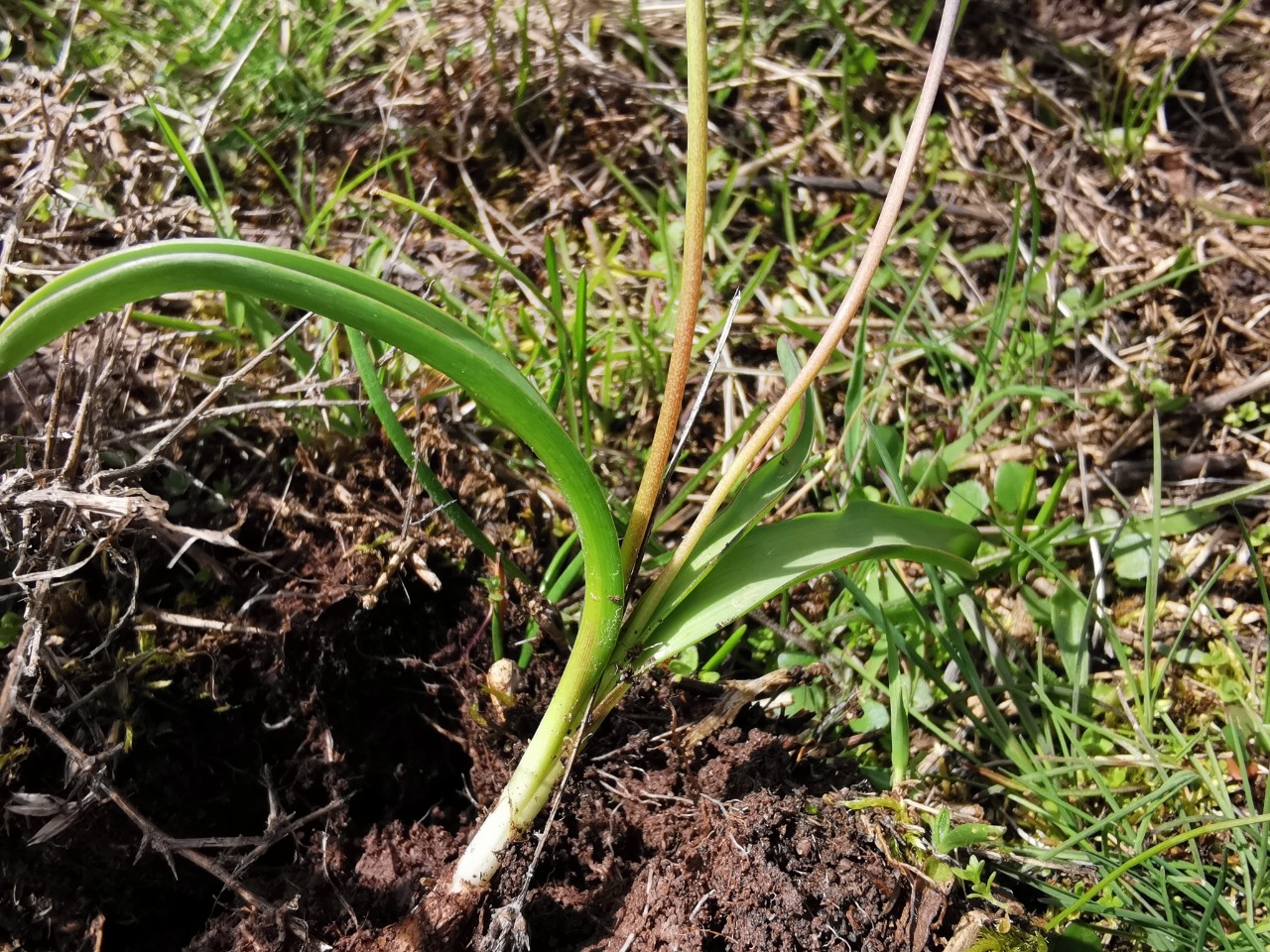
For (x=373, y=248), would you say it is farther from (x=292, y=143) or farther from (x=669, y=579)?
(x=669, y=579)

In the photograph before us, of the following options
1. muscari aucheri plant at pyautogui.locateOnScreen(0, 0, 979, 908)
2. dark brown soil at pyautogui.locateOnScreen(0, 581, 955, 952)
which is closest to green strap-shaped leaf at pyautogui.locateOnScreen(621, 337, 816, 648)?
muscari aucheri plant at pyautogui.locateOnScreen(0, 0, 979, 908)

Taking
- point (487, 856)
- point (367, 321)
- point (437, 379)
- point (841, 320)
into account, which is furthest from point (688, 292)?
point (487, 856)

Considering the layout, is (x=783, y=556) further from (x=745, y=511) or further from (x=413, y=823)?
(x=413, y=823)

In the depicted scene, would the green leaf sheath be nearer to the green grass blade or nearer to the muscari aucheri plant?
the muscari aucheri plant

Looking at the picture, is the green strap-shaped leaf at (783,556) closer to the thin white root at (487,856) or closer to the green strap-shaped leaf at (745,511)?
the green strap-shaped leaf at (745,511)

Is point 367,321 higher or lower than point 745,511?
higher

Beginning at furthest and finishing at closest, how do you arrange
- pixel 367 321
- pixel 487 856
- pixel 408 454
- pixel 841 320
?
pixel 408 454 → pixel 487 856 → pixel 841 320 → pixel 367 321

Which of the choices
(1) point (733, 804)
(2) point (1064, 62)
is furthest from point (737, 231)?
(1) point (733, 804)

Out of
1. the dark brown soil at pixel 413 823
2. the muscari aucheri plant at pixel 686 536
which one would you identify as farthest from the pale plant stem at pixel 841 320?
the dark brown soil at pixel 413 823
